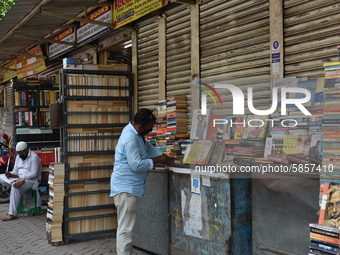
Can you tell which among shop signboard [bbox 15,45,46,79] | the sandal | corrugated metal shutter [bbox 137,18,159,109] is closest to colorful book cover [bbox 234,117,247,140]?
corrugated metal shutter [bbox 137,18,159,109]

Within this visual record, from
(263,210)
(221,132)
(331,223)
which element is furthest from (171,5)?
(331,223)

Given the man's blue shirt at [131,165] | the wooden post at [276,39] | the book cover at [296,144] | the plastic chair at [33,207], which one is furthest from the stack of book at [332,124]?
the plastic chair at [33,207]

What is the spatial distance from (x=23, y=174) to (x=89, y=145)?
2.70 m

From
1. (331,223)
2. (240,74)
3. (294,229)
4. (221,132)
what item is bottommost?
(294,229)

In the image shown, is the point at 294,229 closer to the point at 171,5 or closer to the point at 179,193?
the point at 179,193

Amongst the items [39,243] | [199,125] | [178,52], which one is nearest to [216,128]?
[199,125]

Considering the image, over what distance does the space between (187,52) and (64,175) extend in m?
2.68

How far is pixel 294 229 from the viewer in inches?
154

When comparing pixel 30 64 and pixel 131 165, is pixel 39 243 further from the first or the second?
pixel 30 64

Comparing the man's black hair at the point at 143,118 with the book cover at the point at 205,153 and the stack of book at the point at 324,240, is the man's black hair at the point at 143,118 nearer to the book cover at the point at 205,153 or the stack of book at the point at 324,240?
the book cover at the point at 205,153

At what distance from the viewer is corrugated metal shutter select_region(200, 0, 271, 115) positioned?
5.26 metres

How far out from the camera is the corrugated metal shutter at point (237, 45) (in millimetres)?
5262

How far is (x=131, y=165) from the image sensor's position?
4754mm

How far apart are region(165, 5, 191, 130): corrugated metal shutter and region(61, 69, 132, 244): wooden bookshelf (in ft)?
2.89
